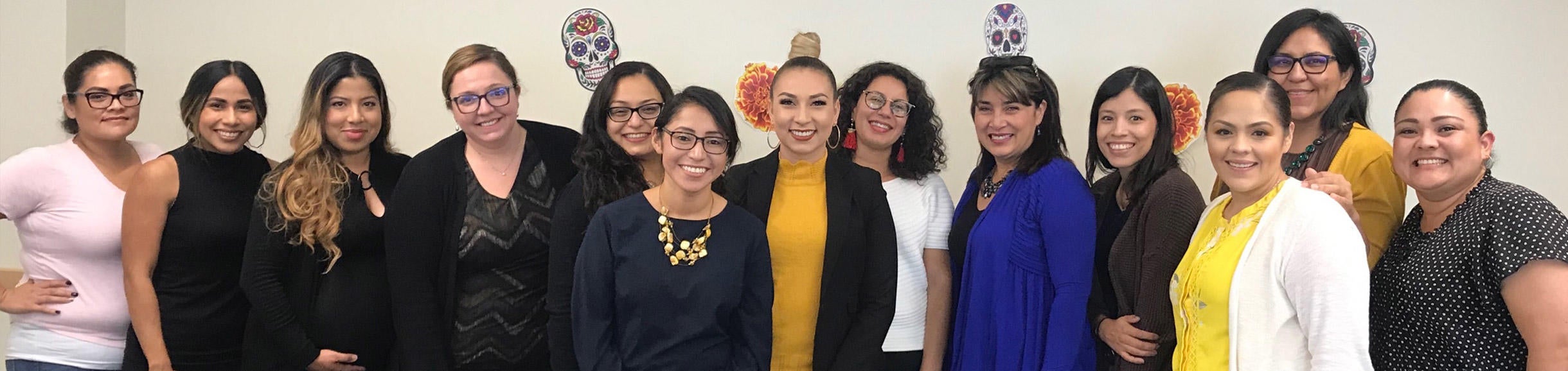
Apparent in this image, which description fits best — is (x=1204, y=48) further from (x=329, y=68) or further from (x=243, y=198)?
(x=243, y=198)

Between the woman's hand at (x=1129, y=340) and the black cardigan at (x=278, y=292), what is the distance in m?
1.79

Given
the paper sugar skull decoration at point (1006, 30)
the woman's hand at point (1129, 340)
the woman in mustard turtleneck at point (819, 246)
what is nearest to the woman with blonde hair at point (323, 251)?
the woman in mustard turtleneck at point (819, 246)

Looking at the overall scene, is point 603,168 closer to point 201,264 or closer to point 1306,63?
point 201,264

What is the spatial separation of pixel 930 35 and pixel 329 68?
2.03 m

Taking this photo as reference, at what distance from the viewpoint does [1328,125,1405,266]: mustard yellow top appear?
2326 mm

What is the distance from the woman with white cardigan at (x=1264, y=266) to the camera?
5.93 feet

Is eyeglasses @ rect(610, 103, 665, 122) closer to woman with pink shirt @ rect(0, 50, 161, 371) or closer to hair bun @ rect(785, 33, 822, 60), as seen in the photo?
hair bun @ rect(785, 33, 822, 60)

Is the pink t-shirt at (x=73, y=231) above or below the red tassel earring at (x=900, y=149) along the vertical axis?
below

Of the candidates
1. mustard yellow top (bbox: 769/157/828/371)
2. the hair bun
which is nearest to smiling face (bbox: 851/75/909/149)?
mustard yellow top (bbox: 769/157/828/371)

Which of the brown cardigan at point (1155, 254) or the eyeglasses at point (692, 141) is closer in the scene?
the eyeglasses at point (692, 141)

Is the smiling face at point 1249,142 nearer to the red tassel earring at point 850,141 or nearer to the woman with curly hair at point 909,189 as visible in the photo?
the woman with curly hair at point 909,189

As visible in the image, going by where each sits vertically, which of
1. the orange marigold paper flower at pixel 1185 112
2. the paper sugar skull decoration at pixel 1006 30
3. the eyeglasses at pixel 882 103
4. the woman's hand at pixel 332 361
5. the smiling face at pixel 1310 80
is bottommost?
the woman's hand at pixel 332 361

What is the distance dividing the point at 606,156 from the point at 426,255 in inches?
18.8

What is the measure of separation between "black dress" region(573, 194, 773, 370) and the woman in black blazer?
317 millimetres
